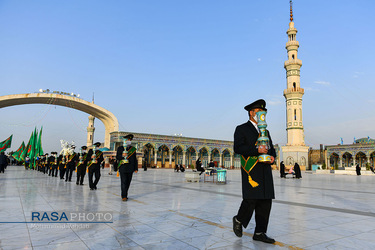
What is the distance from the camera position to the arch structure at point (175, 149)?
113 feet

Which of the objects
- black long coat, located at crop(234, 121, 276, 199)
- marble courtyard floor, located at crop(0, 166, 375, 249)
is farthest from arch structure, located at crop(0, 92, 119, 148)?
black long coat, located at crop(234, 121, 276, 199)

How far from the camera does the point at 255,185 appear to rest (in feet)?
9.83

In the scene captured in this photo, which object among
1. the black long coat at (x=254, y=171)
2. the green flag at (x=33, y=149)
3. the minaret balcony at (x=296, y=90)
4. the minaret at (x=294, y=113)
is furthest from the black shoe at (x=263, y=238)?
the minaret balcony at (x=296, y=90)

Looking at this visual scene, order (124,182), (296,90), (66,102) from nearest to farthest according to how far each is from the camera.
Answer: (124,182) < (66,102) < (296,90)

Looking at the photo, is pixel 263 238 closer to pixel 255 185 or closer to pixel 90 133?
pixel 255 185

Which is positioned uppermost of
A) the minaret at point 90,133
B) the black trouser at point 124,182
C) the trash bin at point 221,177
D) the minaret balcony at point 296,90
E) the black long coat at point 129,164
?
the minaret balcony at point 296,90

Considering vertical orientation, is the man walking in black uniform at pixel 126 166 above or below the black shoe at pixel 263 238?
above

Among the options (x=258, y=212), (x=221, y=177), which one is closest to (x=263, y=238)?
(x=258, y=212)

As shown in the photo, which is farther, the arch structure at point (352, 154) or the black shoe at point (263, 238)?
the arch structure at point (352, 154)

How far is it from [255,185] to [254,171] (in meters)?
0.16

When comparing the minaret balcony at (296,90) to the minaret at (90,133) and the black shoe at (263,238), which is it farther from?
the minaret at (90,133)

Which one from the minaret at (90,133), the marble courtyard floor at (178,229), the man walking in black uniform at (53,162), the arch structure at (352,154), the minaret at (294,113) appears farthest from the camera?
the minaret at (90,133)

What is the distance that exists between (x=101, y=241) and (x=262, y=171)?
196 cm

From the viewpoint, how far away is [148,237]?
3.00 m
